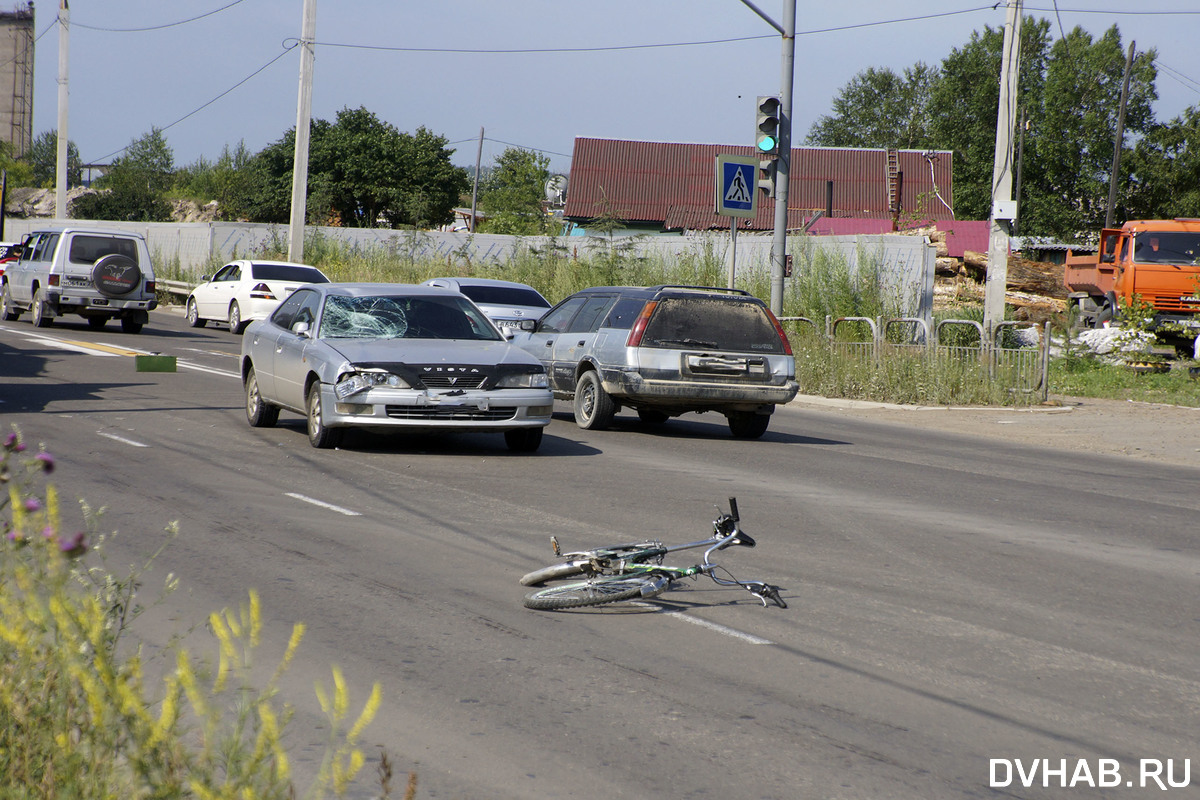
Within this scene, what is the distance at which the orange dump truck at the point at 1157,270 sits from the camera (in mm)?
26672

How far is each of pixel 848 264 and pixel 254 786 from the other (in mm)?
23643

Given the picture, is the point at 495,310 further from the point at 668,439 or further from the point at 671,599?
the point at 671,599

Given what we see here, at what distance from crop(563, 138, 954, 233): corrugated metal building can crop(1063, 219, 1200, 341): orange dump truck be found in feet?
105

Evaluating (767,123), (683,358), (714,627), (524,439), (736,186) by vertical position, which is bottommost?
(714,627)

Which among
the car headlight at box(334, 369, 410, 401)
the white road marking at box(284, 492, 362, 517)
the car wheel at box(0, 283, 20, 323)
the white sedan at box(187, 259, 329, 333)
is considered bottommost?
the white road marking at box(284, 492, 362, 517)

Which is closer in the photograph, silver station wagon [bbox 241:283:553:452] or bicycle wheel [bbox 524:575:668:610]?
bicycle wheel [bbox 524:575:668:610]

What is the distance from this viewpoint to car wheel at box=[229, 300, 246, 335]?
29719 millimetres

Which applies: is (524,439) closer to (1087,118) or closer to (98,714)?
(98,714)

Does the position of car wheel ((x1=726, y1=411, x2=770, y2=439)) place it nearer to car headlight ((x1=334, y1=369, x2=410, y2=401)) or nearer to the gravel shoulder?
the gravel shoulder

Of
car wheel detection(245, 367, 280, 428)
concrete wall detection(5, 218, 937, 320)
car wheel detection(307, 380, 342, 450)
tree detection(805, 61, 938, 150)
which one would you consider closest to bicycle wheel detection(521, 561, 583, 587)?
car wheel detection(307, 380, 342, 450)

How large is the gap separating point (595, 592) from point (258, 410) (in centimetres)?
767

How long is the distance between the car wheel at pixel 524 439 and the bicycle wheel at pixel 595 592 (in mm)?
5680

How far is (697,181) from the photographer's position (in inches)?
2499

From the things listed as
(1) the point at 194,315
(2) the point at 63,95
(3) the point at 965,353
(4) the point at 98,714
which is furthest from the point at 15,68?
(4) the point at 98,714
